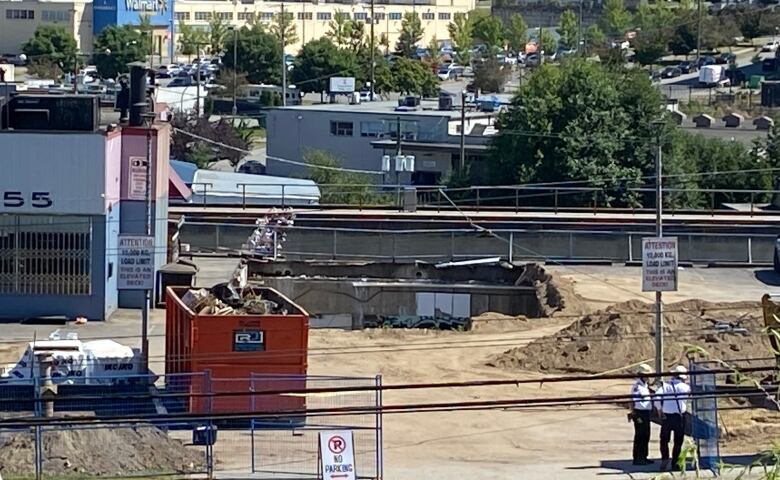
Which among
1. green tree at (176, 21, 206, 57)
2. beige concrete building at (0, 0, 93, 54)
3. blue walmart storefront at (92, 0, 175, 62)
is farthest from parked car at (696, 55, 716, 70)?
beige concrete building at (0, 0, 93, 54)

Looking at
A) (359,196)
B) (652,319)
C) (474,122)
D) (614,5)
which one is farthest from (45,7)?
(652,319)

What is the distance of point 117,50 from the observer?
383ft

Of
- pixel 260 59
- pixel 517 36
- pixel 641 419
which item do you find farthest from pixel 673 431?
pixel 517 36

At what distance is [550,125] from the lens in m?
56.1

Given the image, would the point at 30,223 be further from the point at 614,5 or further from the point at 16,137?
the point at 614,5

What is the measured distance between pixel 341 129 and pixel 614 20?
263 feet

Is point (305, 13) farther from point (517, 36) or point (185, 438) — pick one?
point (185, 438)

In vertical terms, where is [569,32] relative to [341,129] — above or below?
above

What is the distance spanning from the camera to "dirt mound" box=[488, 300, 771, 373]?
29.1 m

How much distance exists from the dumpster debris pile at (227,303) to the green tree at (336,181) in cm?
2880

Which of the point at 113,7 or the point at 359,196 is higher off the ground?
the point at 113,7

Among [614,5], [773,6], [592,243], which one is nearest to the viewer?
[592,243]

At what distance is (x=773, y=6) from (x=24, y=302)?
12231cm

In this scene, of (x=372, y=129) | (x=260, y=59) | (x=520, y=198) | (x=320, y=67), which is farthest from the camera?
(x=260, y=59)
